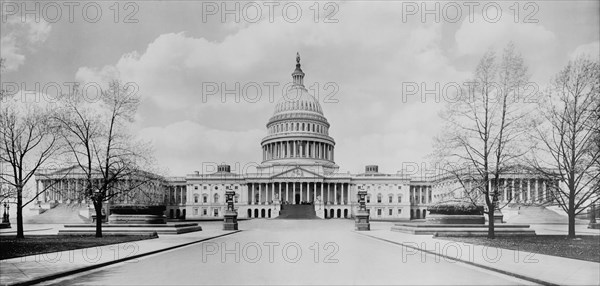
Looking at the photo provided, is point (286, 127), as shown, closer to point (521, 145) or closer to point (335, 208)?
point (335, 208)

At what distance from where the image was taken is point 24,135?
3581cm

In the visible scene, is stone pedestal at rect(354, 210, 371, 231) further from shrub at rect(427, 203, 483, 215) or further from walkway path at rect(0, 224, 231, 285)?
walkway path at rect(0, 224, 231, 285)

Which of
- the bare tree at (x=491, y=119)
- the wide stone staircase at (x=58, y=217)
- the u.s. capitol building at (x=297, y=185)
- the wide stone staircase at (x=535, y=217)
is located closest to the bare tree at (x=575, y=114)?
the bare tree at (x=491, y=119)

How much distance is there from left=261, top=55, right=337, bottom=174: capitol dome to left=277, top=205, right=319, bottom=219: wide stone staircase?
32.8 metres

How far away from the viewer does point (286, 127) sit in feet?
504

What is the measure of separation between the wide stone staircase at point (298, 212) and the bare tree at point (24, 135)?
71338 millimetres

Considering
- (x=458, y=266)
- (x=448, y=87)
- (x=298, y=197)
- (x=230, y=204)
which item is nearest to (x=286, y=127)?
(x=298, y=197)

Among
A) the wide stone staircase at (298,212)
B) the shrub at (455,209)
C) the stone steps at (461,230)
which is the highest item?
the shrub at (455,209)

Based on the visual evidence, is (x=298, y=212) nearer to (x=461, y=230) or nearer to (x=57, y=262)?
(x=461, y=230)

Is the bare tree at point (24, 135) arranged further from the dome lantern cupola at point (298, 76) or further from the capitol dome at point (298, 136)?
the dome lantern cupola at point (298, 76)

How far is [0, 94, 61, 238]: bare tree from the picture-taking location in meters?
33.5

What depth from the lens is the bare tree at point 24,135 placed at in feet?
110

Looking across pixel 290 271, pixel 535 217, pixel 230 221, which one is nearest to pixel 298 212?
pixel 535 217

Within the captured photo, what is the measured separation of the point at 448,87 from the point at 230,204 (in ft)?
101
